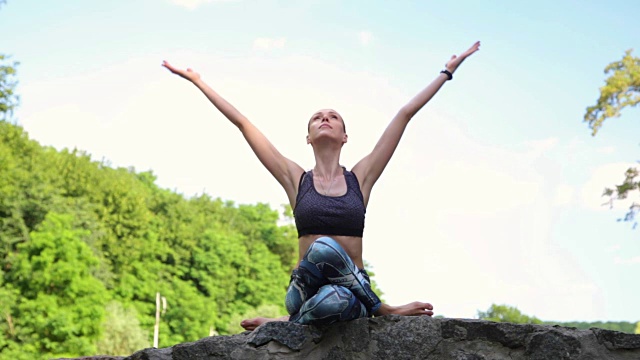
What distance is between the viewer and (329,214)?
4.85 m

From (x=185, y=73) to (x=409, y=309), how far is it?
88.2 inches

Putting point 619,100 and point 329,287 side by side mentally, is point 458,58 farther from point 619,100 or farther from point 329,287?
point 619,100

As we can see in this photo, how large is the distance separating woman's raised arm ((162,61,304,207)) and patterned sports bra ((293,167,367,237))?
238 mm

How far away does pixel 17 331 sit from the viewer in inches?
1173

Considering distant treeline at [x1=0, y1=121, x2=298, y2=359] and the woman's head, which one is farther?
distant treeline at [x1=0, y1=121, x2=298, y2=359]

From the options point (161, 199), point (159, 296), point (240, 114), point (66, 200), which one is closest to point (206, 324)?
point (159, 296)

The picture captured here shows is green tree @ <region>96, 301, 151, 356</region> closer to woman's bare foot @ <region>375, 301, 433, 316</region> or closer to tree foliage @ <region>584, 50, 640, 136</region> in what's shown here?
tree foliage @ <region>584, 50, 640, 136</region>

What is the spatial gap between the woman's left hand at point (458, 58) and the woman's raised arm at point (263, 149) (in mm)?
1248

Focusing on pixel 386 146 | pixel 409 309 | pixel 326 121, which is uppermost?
pixel 326 121

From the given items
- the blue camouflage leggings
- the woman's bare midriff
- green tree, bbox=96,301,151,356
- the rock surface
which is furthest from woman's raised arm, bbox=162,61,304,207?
green tree, bbox=96,301,151,356

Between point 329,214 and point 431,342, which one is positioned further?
point 329,214

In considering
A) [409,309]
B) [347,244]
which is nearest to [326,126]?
[347,244]

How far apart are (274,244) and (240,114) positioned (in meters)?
43.7

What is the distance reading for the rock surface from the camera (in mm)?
4238
